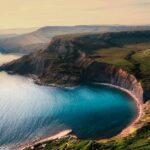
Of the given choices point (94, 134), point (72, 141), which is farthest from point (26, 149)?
point (94, 134)

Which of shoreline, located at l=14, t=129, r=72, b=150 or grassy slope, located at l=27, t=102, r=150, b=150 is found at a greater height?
grassy slope, located at l=27, t=102, r=150, b=150

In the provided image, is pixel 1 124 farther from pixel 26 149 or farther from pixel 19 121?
pixel 26 149

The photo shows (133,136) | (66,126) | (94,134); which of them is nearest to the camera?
(133,136)

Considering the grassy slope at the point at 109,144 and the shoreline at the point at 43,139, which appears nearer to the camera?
the grassy slope at the point at 109,144

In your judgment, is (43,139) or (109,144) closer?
(109,144)

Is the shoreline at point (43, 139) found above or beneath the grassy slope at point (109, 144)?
beneath

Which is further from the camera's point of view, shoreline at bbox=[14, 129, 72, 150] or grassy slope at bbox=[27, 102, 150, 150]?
shoreline at bbox=[14, 129, 72, 150]

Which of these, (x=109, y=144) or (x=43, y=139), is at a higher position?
(x=109, y=144)

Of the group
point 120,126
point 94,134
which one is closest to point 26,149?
point 94,134

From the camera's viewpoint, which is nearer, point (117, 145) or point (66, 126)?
point (117, 145)

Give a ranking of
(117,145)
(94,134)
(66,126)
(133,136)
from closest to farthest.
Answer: (117,145), (133,136), (94,134), (66,126)
